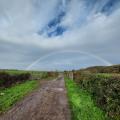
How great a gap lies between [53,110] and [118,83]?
14.3ft

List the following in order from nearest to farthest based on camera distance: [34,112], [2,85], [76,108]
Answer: [34,112] < [76,108] < [2,85]

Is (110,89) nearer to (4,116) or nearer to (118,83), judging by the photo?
(118,83)

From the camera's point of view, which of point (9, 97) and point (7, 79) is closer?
point (9, 97)

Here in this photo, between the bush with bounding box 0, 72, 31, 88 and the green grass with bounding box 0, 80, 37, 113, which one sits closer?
the green grass with bounding box 0, 80, 37, 113

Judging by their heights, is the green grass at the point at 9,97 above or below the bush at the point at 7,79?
below

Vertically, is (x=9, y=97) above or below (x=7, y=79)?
below

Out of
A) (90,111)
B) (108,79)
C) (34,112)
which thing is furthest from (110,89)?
(34,112)

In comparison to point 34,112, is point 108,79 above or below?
above

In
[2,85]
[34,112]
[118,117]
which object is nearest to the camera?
[118,117]

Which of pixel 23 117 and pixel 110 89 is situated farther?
pixel 110 89

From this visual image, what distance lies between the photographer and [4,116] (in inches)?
398

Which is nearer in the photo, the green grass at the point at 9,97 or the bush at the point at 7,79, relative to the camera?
the green grass at the point at 9,97

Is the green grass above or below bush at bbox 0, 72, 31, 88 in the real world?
below

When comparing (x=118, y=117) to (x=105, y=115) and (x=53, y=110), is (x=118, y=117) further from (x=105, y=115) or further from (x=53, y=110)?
(x=53, y=110)
